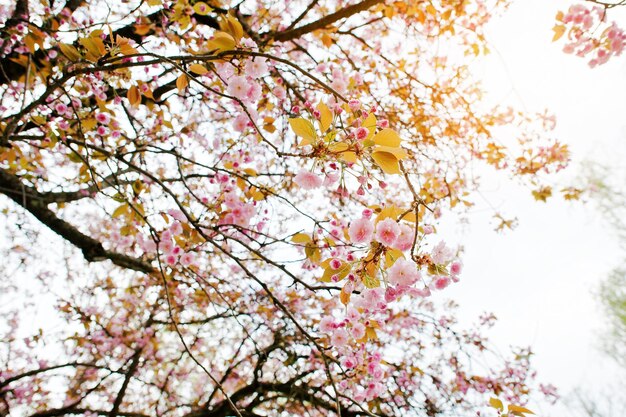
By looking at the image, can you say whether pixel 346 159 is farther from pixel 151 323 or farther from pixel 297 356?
pixel 151 323

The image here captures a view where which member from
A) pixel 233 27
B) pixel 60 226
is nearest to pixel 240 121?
pixel 233 27

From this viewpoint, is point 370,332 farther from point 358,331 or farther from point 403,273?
point 403,273

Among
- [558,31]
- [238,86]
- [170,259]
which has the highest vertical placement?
[558,31]

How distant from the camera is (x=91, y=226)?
583cm

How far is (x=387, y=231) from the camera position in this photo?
3.31ft

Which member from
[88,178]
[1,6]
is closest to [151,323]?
[88,178]

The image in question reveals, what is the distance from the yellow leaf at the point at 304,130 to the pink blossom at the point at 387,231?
0.28 m

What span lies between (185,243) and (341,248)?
3.03 ft

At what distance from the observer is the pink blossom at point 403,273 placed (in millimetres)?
1013

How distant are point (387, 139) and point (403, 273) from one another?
36 centimetres

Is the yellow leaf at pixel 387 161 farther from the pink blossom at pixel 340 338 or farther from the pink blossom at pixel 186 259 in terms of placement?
the pink blossom at pixel 186 259

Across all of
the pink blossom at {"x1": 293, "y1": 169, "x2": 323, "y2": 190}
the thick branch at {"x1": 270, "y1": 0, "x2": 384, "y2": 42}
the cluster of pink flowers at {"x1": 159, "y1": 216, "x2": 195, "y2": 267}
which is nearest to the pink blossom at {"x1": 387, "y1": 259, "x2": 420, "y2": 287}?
the pink blossom at {"x1": 293, "y1": 169, "x2": 323, "y2": 190}

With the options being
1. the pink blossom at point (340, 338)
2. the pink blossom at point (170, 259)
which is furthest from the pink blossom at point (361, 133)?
the pink blossom at point (170, 259)

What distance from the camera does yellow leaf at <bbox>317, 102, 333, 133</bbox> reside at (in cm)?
97
